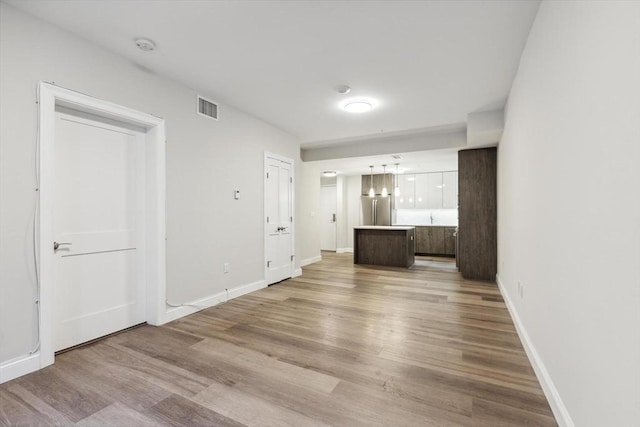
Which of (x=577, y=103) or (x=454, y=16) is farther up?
(x=454, y=16)

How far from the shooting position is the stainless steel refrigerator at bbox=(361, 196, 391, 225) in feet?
30.3

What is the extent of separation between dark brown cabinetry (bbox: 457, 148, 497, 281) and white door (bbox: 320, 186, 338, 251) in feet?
15.7

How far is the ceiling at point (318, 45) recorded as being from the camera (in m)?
2.23

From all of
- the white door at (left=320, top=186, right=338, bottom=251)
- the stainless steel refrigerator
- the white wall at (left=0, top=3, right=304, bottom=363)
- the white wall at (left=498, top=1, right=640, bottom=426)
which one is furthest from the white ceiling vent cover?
the stainless steel refrigerator

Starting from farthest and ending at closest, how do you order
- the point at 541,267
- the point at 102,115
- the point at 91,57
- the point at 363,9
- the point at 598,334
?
the point at 102,115 < the point at 91,57 < the point at 363,9 < the point at 541,267 < the point at 598,334

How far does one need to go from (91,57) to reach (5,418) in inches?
111

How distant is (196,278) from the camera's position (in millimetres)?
3686

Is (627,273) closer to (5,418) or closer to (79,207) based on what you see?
(5,418)

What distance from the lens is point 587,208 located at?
1.30m

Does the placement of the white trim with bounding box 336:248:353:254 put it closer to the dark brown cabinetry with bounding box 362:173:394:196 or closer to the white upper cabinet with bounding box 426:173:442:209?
the dark brown cabinetry with bounding box 362:173:394:196

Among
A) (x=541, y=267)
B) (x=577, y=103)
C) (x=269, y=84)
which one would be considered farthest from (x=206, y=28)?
(x=541, y=267)

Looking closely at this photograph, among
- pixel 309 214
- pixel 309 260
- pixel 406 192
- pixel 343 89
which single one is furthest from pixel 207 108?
pixel 406 192

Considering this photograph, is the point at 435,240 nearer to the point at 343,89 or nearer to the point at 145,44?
the point at 343,89

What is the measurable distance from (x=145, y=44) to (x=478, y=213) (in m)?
5.49
